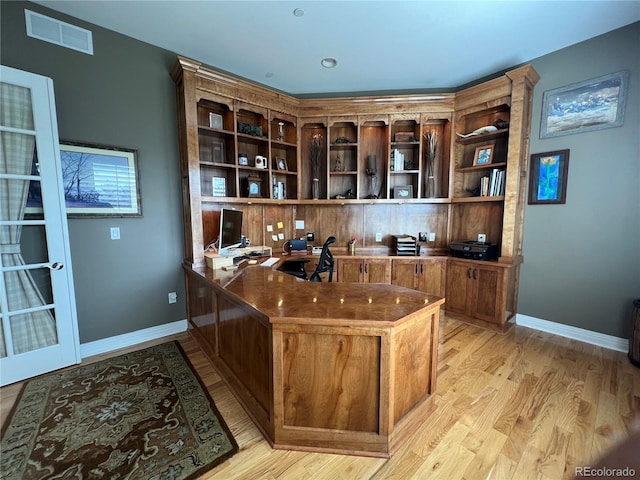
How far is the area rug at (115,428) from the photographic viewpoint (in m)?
1.44

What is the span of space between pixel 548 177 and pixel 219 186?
12.1 ft

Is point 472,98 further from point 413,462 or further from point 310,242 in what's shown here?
point 413,462

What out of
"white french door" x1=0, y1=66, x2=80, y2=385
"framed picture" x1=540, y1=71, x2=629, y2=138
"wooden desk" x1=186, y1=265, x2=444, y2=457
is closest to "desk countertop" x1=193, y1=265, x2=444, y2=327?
"wooden desk" x1=186, y1=265, x2=444, y2=457

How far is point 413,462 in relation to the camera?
1.47 metres

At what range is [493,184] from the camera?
3158 mm

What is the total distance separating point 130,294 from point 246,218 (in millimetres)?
1515

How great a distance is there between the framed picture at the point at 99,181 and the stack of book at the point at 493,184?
151 inches

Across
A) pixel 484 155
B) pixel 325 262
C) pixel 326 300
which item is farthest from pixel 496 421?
pixel 484 155

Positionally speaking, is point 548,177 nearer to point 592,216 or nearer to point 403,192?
point 592,216

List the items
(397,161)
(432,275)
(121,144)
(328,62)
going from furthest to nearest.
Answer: (397,161)
(432,275)
(328,62)
(121,144)

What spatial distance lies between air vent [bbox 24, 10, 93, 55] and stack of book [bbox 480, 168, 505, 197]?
4235 mm

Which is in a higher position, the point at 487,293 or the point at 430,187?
the point at 430,187

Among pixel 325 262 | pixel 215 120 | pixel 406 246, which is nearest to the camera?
pixel 325 262

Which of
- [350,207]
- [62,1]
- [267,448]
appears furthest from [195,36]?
[267,448]
